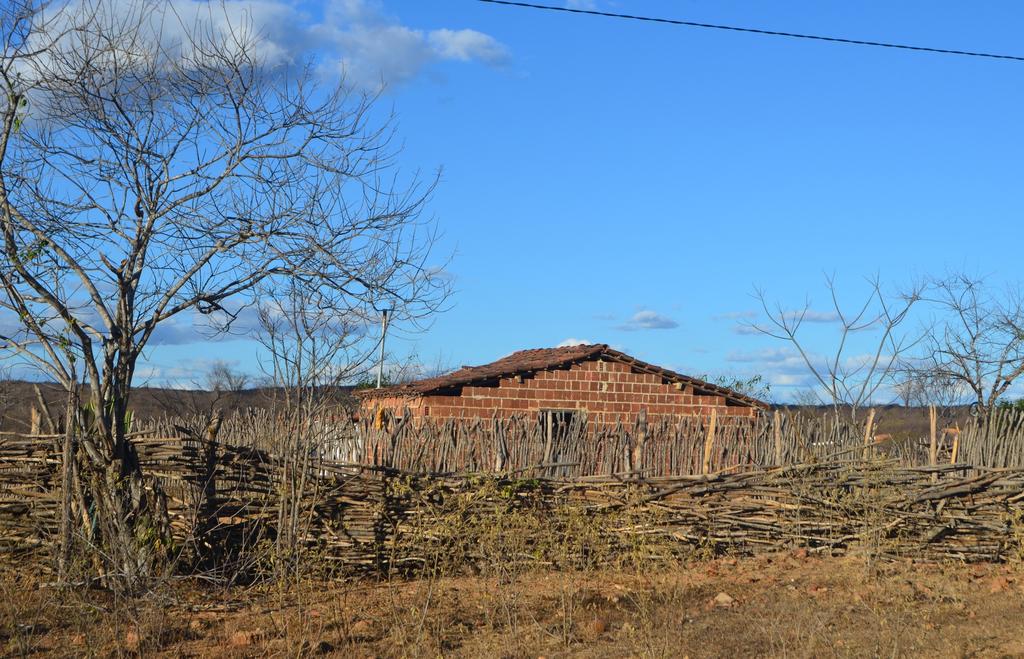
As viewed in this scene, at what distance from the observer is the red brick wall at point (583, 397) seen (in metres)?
17.3

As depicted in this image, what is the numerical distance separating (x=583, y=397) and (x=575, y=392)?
18cm

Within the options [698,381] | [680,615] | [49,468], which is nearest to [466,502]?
[680,615]

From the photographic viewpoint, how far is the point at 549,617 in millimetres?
6957

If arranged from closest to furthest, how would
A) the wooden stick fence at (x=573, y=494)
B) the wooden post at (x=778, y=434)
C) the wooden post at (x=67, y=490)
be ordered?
the wooden post at (x=67, y=490), the wooden stick fence at (x=573, y=494), the wooden post at (x=778, y=434)

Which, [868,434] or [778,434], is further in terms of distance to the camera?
[778,434]

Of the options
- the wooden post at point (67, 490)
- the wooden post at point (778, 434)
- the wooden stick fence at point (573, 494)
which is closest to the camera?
the wooden post at point (67, 490)

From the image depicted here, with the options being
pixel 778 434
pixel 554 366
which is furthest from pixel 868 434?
pixel 554 366

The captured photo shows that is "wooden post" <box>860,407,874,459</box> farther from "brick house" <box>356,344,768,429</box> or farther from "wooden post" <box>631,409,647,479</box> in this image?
"brick house" <box>356,344,768,429</box>

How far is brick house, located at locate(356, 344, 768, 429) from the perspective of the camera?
1722 centimetres

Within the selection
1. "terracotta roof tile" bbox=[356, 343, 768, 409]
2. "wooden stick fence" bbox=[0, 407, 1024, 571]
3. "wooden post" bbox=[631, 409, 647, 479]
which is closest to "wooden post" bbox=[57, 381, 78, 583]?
"wooden stick fence" bbox=[0, 407, 1024, 571]

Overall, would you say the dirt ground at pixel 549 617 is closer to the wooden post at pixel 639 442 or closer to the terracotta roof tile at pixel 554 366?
the wooden post at pixel 639 442

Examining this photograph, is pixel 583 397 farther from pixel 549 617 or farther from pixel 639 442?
pixel 549 617

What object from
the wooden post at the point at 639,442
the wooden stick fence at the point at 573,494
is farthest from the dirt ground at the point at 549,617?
the wooden post at the point at 639,442

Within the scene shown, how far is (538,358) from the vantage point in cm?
1925
